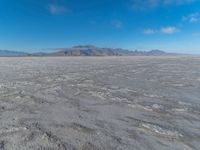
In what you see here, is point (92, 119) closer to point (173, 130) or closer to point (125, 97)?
point (173, 130)

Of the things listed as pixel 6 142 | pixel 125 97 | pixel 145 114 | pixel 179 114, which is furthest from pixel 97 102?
pixel 6 142

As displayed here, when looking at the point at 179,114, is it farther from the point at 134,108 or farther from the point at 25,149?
the point at 25,149

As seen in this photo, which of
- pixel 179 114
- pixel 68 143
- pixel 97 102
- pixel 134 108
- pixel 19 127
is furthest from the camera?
pixel 97 102

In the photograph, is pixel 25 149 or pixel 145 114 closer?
pixel 25 149

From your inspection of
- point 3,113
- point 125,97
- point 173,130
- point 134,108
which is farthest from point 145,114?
point 3,113

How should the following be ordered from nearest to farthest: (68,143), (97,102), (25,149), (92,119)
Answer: (25,149), (68,143), (92,119), (97,102)

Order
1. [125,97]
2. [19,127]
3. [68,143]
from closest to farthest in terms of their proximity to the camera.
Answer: [68,143] → [19,127] → [125,97]

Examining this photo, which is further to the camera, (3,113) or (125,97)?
(125,97)

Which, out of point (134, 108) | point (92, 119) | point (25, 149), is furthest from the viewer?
point (134, 108)

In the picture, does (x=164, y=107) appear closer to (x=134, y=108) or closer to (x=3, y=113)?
(x=134, y=108)
